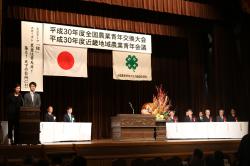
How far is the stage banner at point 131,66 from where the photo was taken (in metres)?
10.4

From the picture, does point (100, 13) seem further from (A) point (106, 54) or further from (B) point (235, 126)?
(B) point (235, 126)

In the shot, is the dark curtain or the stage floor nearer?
the stage floor

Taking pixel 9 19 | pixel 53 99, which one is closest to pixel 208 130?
pixel 53 99

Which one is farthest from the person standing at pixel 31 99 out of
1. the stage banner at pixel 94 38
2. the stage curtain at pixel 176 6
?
the stage curtain at pixel 176 6

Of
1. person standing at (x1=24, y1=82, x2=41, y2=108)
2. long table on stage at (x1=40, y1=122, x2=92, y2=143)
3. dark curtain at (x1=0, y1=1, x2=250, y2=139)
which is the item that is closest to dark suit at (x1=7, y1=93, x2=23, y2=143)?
person standing at (x1=24, y1=82, x2=41, y2=108)

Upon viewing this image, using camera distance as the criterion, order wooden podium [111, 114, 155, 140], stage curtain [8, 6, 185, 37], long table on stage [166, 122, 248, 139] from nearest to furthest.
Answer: wooden podium [111, 114, 155, 140], long table on stage [166, 122, 248, 139], stage curtain [8, 6, 185, 37]

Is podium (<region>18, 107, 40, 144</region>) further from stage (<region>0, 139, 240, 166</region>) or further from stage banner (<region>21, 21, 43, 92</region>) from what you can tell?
stage banner (<region>21, 21, 43, 92</region>)

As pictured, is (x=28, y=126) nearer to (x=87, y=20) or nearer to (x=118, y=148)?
(x=118, y=148)

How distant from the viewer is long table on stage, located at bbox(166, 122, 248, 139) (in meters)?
9.80

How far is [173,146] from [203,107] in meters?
5.51

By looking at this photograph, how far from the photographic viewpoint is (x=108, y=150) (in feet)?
22.9

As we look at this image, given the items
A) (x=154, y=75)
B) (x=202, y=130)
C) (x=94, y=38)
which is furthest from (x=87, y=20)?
(x=202, y=130)

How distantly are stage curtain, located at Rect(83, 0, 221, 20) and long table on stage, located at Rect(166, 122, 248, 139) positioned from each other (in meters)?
3.10

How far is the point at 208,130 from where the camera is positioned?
32.8 ft
